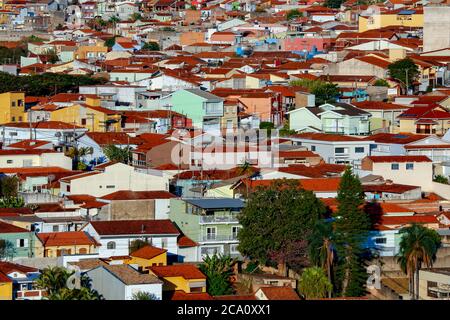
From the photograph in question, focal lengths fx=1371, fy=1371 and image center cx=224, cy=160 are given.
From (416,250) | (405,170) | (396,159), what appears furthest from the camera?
(396,159)

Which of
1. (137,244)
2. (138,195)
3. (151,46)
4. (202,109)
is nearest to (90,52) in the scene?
(151,46)

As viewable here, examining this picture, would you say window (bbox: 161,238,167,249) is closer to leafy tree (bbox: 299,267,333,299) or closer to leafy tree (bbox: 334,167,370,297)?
leafy tree (bbox: 334,167,370,297)

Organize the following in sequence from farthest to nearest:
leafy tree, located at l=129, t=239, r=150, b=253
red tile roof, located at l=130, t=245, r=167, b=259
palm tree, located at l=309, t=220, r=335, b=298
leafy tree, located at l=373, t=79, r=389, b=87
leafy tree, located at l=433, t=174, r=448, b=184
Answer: leafy tree, located at l=373, t=79, r=389, b=87 → leafy tree, located at l=433, t=174, r=448, b=184 → leafy tree, located at l=129, t=239, r=150, b=253 → red tile roof, located at l=130, t=245, r=167, b=259 → palm tree, located at l=309, t=220, r=335, b=298

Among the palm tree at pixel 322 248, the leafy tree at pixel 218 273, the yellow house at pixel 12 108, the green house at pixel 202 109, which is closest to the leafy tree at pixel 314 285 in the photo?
the palm tree at pixel 322 248

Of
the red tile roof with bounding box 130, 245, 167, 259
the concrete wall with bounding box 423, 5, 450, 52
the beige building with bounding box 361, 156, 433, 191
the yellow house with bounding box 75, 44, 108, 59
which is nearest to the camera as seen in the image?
the red tile roof with bounding box 130, 245, 167, 259

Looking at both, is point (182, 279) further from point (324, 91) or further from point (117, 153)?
point (324, 91)

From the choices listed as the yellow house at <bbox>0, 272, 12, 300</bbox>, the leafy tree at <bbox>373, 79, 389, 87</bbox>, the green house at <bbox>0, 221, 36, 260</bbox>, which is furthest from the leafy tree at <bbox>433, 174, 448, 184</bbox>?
the leafy tree at <bbox>373, 79, 389, 87</bbox>
